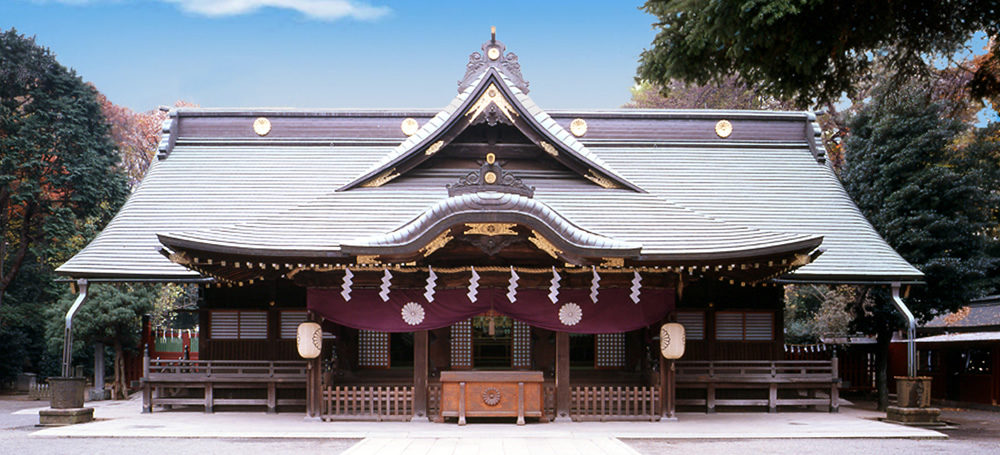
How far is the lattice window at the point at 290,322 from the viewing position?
17.1 m

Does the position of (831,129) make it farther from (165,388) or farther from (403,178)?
(165,388)

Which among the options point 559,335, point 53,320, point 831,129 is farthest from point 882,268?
point 53,320

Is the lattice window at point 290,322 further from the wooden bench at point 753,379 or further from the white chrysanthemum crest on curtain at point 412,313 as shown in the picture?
the wooden bench at point 753,379

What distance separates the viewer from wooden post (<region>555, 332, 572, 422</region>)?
1475cm

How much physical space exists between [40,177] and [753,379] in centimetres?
2132

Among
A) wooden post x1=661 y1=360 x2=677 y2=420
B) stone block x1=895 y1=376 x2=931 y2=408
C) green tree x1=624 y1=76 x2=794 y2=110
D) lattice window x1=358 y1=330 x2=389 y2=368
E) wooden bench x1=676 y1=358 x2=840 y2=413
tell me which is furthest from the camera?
green tree x1=624 y1=76 x2=794 y2=110

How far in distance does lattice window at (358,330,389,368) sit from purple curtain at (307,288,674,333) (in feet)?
7.97

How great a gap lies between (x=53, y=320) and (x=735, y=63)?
20.5 m

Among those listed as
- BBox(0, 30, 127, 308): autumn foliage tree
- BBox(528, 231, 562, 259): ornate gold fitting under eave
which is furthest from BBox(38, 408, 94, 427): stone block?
BBox(0, 30, 127, 308): autumn foliage tree

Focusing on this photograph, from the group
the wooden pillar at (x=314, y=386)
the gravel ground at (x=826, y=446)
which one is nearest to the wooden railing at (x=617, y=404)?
the gravel ground at (x=826, y=446)

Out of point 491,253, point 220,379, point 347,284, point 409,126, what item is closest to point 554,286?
point 491,253

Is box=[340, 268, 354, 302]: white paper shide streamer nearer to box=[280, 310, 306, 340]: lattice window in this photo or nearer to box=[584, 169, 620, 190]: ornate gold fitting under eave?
box=[280, 310, 306, 340]: lattice window

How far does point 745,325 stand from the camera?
1739 cm

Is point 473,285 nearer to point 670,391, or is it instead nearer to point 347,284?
point 347,284
